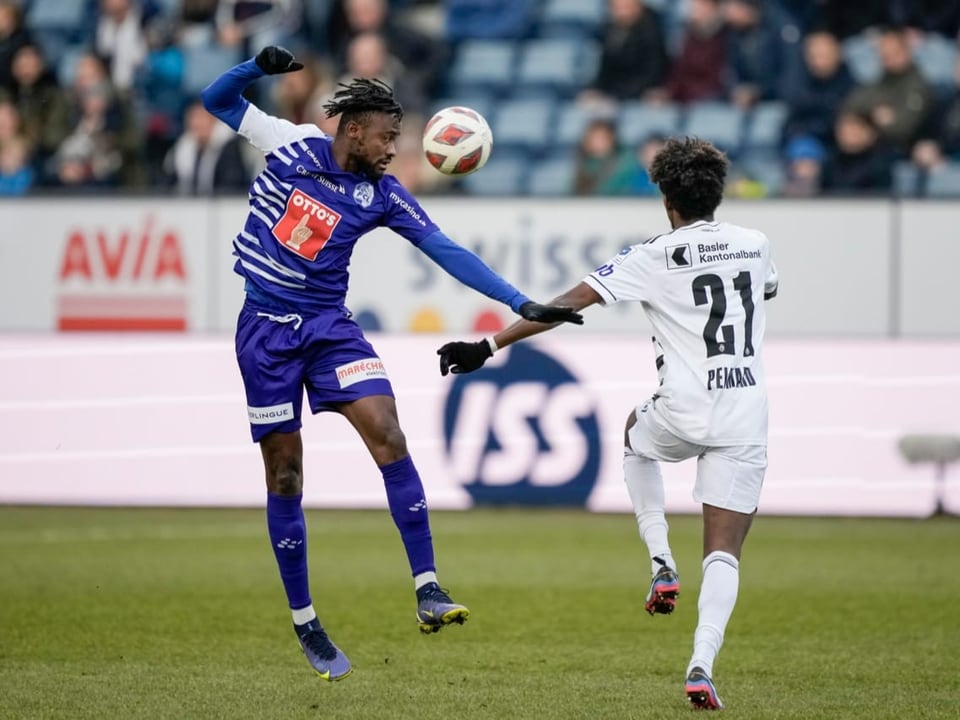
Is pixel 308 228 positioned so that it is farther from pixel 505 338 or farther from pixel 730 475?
pixel 730 475

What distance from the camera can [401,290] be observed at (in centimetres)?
1548

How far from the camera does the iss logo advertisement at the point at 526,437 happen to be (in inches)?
521

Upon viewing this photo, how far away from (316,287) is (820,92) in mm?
10896

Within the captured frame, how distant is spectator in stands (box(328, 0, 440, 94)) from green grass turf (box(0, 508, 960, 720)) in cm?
618

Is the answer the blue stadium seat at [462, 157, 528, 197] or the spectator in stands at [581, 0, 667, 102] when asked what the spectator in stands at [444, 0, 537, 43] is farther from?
the blue stadium seat at [462, 157, 528, 197]

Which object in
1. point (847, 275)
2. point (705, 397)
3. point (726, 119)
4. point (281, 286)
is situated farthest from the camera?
point (726, 119)

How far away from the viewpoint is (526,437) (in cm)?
1334

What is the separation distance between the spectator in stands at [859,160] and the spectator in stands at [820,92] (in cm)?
58

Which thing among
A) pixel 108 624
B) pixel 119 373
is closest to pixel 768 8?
pixel 119 373

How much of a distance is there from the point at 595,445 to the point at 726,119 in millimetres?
5461

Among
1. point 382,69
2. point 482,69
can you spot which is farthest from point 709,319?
point 482,69

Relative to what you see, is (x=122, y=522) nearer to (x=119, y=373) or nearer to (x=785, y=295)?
(x=119, y=373)

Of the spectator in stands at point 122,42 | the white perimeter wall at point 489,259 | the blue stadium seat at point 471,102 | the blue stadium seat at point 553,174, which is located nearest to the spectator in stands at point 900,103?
the white perimeter wall at point 489,259

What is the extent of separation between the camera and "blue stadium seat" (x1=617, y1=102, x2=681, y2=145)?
57.0 ft
